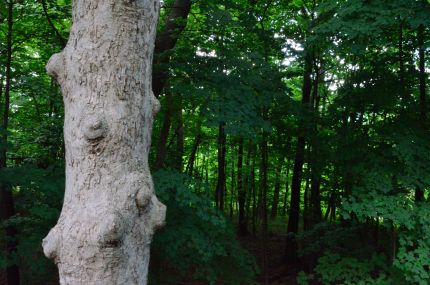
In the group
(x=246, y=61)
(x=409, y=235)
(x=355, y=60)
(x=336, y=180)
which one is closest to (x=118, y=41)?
(x=246, y=61)

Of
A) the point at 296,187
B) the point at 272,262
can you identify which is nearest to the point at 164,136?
the point at 296,187

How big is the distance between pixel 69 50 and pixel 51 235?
83 cm

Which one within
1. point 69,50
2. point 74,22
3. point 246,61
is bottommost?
point 69,50

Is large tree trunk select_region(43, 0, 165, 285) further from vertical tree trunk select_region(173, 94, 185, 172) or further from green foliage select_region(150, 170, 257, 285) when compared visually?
vertical tree trunk select_region(173, 94, 185, 172)

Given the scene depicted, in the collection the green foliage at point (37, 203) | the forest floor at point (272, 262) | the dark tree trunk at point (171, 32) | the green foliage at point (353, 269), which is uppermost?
the dark tree trunk at point (171, 32)

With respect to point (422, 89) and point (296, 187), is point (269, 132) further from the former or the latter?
point (296, 187)

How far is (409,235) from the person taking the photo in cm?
465

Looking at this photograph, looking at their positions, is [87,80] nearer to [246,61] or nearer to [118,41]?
[118,41]

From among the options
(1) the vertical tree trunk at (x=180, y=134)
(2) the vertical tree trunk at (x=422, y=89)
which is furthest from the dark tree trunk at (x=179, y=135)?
(2) the vertical tree trunk at (x=422, y=89)

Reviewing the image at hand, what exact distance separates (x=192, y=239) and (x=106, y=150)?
3280 millimetres

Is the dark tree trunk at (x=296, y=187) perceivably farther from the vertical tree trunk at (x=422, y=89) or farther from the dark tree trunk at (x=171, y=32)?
the dark tree trunk at (x=171, y=32)

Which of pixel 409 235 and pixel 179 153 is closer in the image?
pixel 409 235

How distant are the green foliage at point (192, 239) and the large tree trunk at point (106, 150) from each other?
8.24 feet

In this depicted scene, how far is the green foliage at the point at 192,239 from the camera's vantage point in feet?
14.4
